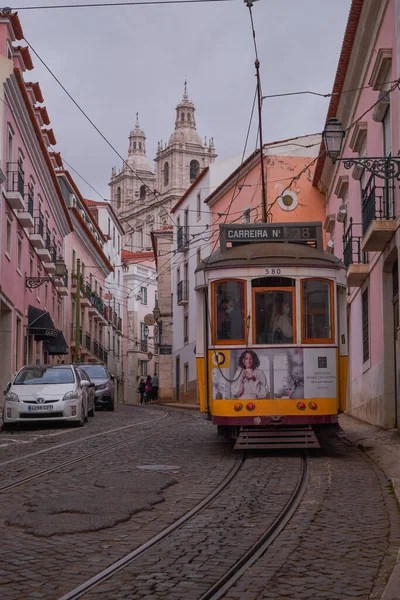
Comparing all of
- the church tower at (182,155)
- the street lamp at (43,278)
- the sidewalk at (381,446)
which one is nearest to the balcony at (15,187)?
the street lamp at (43,278)

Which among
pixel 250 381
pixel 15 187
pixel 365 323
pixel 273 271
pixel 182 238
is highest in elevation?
pixel 182 238

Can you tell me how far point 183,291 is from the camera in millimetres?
49844

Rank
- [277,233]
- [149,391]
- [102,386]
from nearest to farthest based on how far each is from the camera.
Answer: [277,233] → [102,386] → [149,391]

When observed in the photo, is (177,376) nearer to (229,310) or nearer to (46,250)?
(46,250)

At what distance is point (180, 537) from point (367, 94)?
49.4 feet

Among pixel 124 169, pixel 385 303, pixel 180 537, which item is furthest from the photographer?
pixel 124 169

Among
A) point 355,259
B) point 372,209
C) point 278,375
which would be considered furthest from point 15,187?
point 278,375

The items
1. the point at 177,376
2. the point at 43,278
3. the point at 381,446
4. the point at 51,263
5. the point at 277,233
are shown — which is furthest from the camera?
the point at 177,376

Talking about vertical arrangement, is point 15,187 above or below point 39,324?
above

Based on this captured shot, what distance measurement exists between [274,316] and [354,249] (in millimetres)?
9588

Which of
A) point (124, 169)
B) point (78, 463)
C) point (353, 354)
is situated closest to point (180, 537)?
point (78, 463)

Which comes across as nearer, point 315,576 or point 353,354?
point 315,576

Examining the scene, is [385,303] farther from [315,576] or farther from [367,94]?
[315,576]

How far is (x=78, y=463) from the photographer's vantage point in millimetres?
12531
